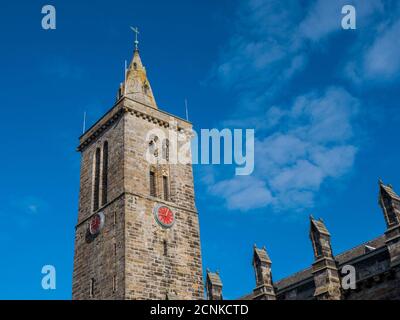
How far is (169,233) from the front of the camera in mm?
34594

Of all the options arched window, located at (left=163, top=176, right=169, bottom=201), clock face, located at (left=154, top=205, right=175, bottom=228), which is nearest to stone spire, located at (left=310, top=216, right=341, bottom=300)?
clock face, located at (left=154, top=205, right=175, bottom=228)

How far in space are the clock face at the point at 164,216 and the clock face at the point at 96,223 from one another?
3706 millimetres

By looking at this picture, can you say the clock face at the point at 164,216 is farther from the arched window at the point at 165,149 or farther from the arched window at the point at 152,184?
the arched window at the point at 165,149

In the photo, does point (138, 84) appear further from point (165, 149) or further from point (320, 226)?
point (320, 226)

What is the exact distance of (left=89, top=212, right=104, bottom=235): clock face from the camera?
34750 millimetres

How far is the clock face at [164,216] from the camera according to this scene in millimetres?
34469

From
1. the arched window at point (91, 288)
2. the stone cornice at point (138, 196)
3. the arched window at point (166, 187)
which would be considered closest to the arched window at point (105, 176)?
the stone cornice at point (138, 196)

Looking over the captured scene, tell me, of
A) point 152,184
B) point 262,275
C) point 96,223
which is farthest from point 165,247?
point 262,275

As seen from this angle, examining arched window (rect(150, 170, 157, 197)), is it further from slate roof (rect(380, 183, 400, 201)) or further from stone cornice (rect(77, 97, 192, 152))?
slate roof (rect(380, 183, 400, 201))

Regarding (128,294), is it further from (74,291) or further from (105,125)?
(105,125)

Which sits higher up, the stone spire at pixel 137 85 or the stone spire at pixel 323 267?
the stone spire at pixel 137 85
